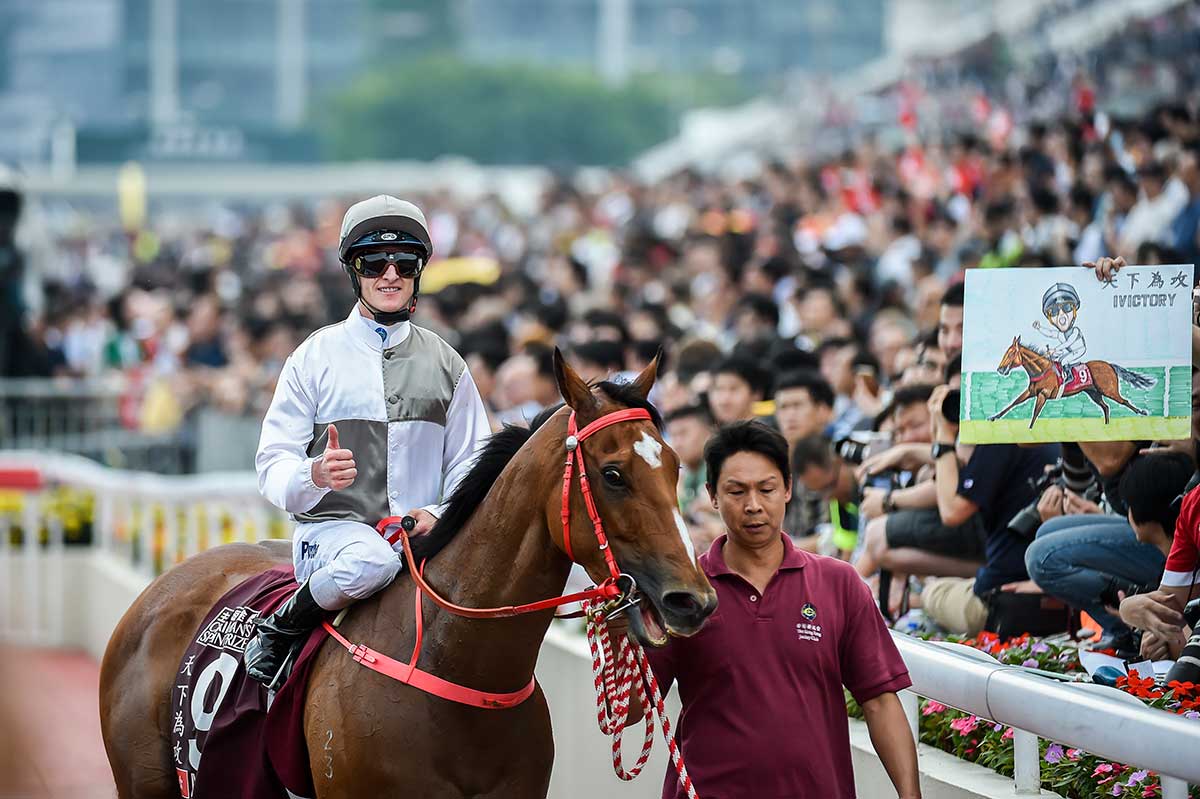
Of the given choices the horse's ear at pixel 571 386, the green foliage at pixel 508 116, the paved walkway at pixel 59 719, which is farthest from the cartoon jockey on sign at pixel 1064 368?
the green foliage at pixel 508 116

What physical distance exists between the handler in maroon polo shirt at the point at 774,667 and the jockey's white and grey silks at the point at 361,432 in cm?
80

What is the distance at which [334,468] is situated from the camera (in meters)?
3.89

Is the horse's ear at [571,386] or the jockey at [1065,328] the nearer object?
the horse's ear at [571,386]

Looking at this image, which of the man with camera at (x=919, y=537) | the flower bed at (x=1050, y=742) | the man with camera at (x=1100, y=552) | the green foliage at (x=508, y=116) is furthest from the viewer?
the green foliage at (x=508, y=116)

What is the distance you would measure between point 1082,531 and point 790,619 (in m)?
1.36

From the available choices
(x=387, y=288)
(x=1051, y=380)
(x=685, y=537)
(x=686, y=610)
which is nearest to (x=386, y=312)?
(x=387, y=288)

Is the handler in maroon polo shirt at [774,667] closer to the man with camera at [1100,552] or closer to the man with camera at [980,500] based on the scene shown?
the man with camera at [1100,552]

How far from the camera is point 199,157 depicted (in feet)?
112

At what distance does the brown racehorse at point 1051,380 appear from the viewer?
161 inches

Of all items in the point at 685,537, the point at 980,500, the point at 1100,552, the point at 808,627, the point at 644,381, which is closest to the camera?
the point at 685,537

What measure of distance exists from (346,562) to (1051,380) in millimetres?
1798

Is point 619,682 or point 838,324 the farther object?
point 838,324

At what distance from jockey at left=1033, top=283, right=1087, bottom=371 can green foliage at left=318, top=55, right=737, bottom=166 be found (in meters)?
47.0

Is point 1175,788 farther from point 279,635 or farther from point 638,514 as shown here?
point 279,635
